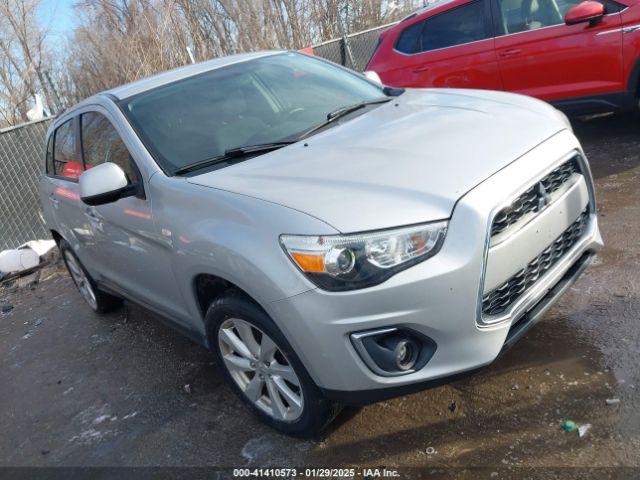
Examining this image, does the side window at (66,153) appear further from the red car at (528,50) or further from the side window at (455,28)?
the side window at (455,28)

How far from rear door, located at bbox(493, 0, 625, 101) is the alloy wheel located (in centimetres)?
446

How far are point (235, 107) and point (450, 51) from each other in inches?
150

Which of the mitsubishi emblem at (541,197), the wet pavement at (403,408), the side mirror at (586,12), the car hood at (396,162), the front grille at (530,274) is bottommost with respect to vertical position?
the wet pavement at (403,408)

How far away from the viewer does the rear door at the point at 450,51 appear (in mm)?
6332

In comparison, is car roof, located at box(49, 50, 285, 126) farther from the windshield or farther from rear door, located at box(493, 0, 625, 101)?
rear door, located at box(493, 0, 625, 101)

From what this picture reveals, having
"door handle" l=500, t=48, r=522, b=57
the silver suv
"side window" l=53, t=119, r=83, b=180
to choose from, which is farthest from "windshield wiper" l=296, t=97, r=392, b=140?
"door handle" l=500, t=48, r=522, b=57

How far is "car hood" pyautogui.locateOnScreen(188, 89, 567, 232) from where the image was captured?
7.67 feet

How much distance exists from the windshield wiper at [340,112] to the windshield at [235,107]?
38 millimetres

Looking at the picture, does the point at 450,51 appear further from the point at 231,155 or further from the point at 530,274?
the point at 530,274

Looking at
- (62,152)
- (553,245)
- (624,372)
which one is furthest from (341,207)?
(62,152)

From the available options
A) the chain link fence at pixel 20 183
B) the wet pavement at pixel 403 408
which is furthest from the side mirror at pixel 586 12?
the chain link fence at pixel 20 183

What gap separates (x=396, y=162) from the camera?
2617 mm

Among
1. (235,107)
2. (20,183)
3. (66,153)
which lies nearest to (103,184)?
(235,107)

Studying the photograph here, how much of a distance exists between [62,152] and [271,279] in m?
3.03
